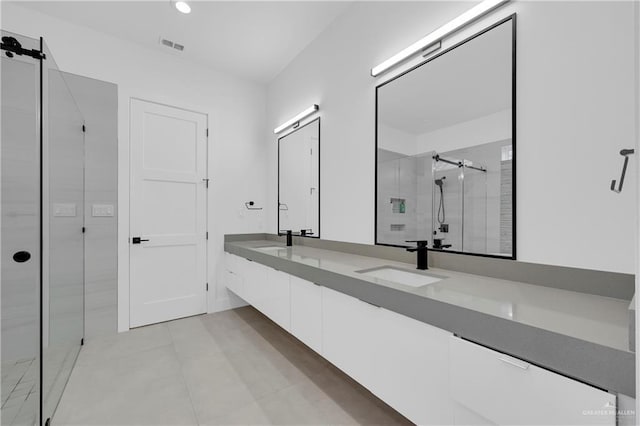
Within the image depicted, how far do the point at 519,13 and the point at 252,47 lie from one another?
2460 millimetres

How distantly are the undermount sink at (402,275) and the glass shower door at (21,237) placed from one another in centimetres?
180

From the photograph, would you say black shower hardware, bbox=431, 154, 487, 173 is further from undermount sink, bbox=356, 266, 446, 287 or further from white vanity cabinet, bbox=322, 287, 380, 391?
white vanity cabinet, bbox=322, 287, 380, 391

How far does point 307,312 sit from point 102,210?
2320 mm

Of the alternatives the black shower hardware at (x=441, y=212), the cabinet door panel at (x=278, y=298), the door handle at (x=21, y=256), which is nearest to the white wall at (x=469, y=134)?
the black shower hardware at (x=441, y=212)

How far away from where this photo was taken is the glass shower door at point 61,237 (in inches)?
61.3

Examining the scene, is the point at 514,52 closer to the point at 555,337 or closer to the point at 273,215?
the point at 555,337

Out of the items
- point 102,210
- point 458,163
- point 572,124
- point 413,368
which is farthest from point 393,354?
point 102,210

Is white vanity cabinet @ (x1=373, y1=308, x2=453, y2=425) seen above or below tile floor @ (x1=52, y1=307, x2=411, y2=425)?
above

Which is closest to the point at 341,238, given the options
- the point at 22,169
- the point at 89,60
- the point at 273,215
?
the point at 273,215

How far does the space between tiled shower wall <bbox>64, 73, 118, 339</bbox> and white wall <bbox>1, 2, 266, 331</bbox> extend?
6 cm

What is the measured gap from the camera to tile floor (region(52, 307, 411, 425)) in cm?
158

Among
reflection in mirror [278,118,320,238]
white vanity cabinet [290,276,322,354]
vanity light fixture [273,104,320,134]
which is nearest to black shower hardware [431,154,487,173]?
white vanity cabinet [290,276,322,354]

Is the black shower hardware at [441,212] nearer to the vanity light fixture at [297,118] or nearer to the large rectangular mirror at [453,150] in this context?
the large rectangular mirror at [453,150]

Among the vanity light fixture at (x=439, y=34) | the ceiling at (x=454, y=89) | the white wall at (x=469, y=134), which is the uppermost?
the vanity light fixture at (x=439, y=34)
